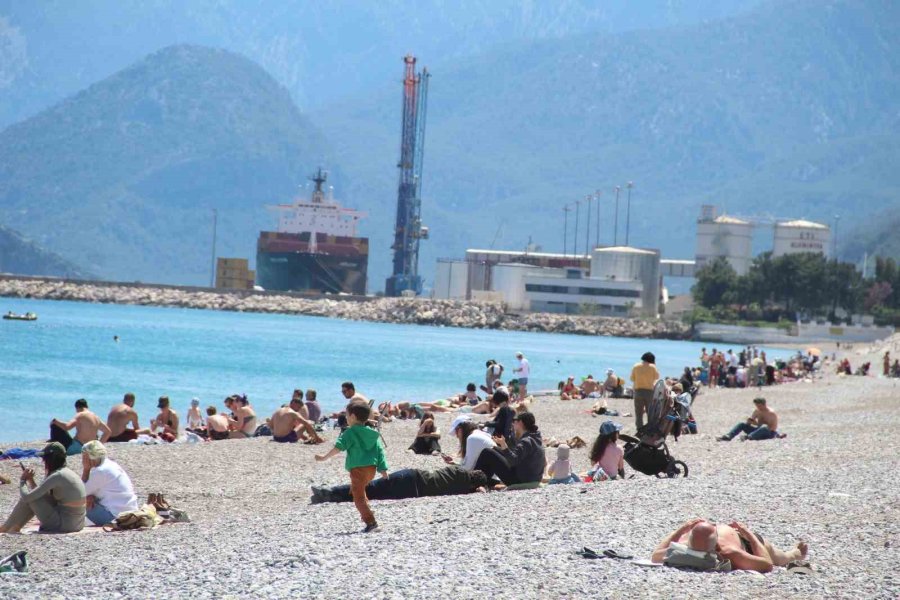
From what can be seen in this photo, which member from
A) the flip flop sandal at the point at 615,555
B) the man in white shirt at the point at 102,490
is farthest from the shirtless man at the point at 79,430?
the flip flop sandal at the point at 615,555

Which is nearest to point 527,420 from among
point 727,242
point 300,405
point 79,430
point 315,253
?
point 79,430

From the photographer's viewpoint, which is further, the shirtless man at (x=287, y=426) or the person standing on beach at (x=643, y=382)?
the shirtless man at (x=287, y=426)

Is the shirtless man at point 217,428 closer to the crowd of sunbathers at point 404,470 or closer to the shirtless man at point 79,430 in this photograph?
the crowd of sunbathers at point 404,470

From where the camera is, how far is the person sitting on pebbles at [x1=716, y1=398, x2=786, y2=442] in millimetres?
15133

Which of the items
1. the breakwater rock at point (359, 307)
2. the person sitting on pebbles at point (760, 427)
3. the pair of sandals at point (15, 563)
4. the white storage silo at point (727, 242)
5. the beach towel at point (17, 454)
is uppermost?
the white storage silo at point (727, 242)

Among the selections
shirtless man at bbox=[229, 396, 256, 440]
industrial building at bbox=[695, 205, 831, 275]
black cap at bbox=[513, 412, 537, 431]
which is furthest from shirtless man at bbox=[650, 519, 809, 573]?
industrial building at bbox=[695, 205, 831, 275]

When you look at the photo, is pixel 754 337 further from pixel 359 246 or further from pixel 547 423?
pixel 547 423

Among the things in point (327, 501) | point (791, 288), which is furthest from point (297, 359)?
point (791, 288)

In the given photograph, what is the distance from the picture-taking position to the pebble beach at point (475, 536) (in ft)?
22.6

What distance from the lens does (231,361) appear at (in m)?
38.6

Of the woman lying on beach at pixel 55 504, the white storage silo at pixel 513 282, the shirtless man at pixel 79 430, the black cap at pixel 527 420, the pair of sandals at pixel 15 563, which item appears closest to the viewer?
the pair of sandals at pixel 15 563

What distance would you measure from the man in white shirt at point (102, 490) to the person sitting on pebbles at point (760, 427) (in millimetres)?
7882

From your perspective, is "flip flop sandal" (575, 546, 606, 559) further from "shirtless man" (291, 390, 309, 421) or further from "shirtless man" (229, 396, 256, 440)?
"shirtless man" (291, 390, 309, 421)

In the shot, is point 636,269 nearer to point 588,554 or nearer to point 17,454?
point 17,454
